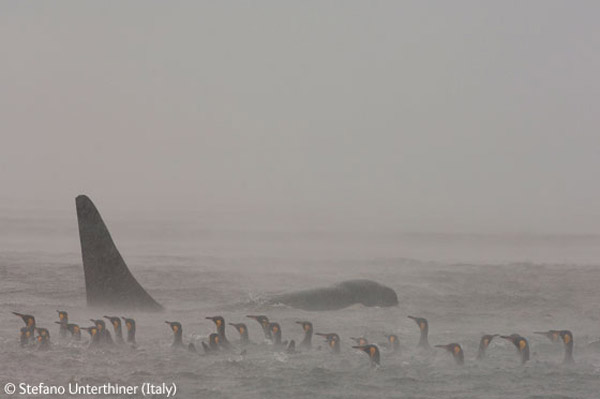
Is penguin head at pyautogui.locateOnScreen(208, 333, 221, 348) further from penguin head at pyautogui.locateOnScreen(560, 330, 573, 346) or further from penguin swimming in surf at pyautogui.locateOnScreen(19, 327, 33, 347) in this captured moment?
penguin head at pyautogui.locateOnScreen(560, 330, 573, 346)

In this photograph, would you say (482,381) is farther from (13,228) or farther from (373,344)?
(13,228)

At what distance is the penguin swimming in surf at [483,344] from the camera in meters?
8.36

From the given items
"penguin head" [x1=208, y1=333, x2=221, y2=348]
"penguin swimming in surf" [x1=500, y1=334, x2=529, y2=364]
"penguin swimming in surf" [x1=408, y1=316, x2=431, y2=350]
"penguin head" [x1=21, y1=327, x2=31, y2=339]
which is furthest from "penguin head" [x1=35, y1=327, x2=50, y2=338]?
"penguin swimming in surf" [x1=500, y1=334, x2=529, y2=364]

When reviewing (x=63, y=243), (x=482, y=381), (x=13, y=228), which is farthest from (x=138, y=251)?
(x=482, y=381)

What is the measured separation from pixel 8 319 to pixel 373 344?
493 centimetres

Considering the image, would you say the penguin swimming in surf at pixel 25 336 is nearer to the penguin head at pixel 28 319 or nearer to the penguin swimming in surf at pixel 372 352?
the penguin head at pixel 28 319

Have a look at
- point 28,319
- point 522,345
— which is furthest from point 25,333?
point 522,345

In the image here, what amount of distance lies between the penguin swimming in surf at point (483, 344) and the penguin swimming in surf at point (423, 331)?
0.62 metres

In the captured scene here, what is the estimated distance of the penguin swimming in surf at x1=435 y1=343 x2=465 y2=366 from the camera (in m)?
8.12

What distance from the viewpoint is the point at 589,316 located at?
1018 centimetres

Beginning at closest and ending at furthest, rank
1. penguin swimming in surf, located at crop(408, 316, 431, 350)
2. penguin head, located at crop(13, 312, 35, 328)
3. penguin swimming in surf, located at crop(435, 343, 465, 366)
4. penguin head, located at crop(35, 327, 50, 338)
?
penguin swimming in surf, located at crop(435, 343, 465, 366) → penguin head, located at crop(35, 327, 50, 338) → penguin swimming in surf, located at crop(408, 316, 431, 350) → penguin head, located at crop(13, 312, 35, 328)

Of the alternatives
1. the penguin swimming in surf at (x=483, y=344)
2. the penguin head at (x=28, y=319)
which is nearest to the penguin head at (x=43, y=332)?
the penguin head at (x=28, y=319)

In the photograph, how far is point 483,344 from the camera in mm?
8539

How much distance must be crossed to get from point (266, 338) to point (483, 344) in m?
2.77
